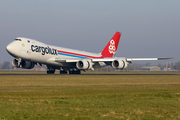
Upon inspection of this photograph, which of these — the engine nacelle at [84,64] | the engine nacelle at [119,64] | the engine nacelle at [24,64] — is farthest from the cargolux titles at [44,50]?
the engine nacelle at [119,64]

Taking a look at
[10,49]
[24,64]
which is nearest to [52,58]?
[24,64]

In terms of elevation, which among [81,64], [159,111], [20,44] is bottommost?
[159,111]

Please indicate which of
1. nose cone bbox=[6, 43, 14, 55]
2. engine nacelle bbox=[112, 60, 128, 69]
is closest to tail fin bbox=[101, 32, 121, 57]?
engine nacelle bbox=[112, 60, 128, 69]

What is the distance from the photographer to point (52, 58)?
59.1 m

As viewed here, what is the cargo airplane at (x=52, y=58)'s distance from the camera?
177 feet

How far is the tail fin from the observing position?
7556cm

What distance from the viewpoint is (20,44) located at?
53906mm

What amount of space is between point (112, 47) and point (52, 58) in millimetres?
22637

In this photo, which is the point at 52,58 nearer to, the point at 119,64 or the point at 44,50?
the point at 44,50

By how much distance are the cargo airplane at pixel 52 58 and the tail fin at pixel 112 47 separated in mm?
6231

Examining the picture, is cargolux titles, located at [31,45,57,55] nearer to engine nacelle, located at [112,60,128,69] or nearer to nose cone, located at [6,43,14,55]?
nose cone, located at [6,43,14,55]

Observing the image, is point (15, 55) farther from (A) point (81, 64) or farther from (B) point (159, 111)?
(B) point (159, 111)

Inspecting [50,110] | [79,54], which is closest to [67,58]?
[79,54]

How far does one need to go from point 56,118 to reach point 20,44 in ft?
146
